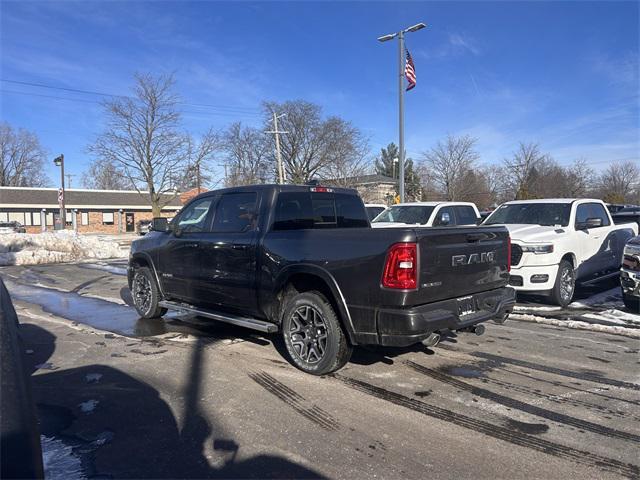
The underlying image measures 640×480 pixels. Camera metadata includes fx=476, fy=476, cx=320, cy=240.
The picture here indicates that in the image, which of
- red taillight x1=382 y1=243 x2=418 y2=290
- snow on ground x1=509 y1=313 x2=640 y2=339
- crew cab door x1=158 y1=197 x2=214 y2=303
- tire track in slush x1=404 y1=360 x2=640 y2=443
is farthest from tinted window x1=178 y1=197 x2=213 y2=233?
snow on ground x1=509 y1=313 x2=640 y2=339

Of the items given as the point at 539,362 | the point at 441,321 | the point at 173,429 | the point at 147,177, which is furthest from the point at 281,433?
the point at 147,177

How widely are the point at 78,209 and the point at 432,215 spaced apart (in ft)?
166

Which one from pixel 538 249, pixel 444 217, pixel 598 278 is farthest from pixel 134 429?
pixel 444 217

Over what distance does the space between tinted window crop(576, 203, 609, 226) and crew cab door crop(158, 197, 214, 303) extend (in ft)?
23.3

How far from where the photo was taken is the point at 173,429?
12.1ft

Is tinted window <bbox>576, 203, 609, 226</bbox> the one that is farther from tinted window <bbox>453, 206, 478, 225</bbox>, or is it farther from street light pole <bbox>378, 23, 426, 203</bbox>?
street light pole <bbox>378, 23, 426, 203</bbox>

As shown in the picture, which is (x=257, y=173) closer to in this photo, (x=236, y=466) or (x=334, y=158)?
(x=334, y=158)

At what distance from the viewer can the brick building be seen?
50.8 metres

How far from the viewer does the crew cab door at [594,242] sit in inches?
359

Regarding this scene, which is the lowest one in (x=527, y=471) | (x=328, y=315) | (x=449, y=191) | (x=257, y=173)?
(x=527, y=471)

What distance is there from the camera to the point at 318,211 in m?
5.86

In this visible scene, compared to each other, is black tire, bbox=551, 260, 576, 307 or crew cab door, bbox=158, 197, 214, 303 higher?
crew cab door, bbox=158, 197, 214, 303

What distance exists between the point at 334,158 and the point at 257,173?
11315mm

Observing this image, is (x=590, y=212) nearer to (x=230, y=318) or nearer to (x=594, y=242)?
(x=594, y=242)
